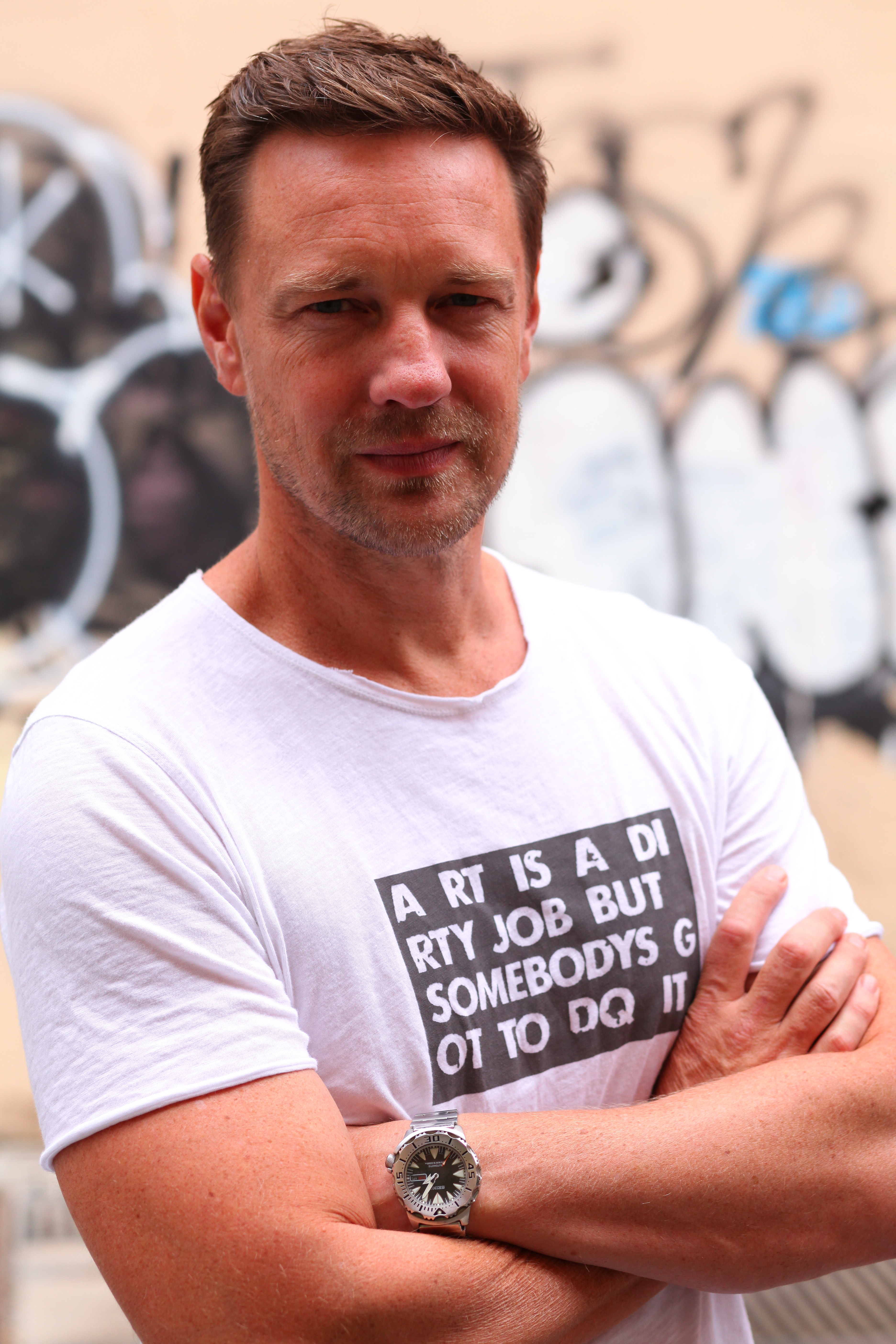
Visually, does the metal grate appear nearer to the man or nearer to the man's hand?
the man

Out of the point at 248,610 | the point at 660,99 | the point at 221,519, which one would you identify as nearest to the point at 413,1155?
the point at 248,610

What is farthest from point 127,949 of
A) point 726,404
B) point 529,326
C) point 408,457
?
point 726,404

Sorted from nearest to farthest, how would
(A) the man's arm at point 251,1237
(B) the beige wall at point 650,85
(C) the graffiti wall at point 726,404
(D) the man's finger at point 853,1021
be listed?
(A) the man's arm at point 251,1237 → (D) the man's finger at point 853,1021 → (B) the beige wall at point 650,85 → (C) the graffiti wall at point 726,404

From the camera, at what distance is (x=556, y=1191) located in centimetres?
119

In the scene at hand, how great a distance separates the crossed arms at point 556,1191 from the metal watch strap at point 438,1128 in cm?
1

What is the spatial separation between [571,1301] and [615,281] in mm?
3076

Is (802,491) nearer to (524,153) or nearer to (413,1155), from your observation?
(524,153)

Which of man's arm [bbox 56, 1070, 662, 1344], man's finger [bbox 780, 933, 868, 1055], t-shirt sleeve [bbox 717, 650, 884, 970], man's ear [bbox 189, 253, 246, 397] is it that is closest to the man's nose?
man's ear [bbox 189, 253, 246, 397]

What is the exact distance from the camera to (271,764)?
1284 millimetres

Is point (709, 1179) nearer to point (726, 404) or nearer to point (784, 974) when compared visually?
point (784, 974)

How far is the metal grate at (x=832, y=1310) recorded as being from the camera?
2.72 metres

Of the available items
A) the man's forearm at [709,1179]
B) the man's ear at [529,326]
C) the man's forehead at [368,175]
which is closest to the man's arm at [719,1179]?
the man's forearm at [709,1179]

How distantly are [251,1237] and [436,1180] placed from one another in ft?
0.63

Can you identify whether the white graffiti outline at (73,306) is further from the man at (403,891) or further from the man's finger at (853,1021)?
the man's finger at (853,1021)
